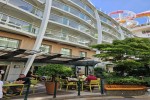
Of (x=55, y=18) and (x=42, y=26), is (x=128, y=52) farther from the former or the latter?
(x=55, y=18)

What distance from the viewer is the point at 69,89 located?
47.2 ft

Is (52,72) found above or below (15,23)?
below

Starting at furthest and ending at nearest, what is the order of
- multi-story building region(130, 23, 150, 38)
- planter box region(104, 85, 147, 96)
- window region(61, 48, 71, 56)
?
multi-story building region(130, 23, 150, 38) < window region(61, 48, 71, 56) < planter box region(104, 85, 147, 96)

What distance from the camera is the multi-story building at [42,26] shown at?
19859 mm

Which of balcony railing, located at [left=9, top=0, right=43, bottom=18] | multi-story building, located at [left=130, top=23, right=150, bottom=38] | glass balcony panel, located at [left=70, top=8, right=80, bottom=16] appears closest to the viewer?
balcony railing, located at [left=9, top=0, right=43, bottom=18]

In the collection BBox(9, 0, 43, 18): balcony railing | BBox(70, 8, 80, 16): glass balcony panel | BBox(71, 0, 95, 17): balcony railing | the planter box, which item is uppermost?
BBox(71, 0, 95, 17): balcony railing

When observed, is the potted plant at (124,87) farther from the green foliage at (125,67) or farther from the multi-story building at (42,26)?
the multi-story building at (42,26)

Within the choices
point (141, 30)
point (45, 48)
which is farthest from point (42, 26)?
point (141, 30)

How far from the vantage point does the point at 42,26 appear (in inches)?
871

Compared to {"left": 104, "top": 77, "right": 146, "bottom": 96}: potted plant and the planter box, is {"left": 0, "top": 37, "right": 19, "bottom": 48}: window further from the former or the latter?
the planter box

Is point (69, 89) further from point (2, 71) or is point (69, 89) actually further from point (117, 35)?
point (117, 35)

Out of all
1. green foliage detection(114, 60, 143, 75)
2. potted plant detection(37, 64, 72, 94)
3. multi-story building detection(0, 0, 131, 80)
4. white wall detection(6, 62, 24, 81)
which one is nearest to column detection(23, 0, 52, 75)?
multi-story building detection(0, 0, 131, 80)

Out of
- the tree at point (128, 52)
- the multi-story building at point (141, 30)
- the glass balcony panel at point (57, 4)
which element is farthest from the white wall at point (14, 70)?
the multi-story building at point (141, 30)

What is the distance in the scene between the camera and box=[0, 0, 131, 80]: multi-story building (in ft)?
65.2
